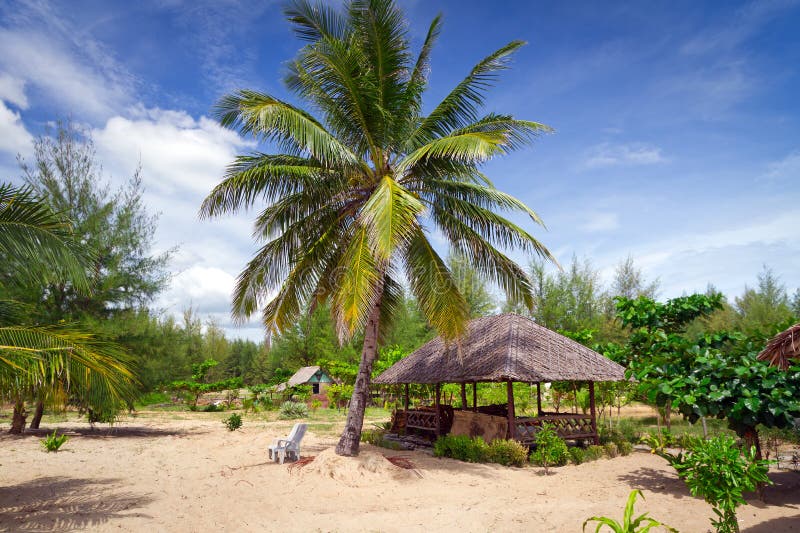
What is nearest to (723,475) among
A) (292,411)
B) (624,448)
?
(624,448)

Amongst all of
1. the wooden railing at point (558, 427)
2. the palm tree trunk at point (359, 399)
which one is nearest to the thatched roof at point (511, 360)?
the wooden railing at point (558, 427)

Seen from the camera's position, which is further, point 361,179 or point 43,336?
point 361,179

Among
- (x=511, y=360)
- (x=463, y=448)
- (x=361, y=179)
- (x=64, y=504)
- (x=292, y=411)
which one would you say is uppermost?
(x=361, y=179)

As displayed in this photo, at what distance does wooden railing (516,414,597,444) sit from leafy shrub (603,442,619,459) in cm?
44

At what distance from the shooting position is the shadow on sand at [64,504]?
6455 mm

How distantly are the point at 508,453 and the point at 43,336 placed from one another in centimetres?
932

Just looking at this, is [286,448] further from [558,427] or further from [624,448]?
[624,448]

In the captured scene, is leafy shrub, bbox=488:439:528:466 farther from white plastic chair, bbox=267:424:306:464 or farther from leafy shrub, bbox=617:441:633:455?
white plastic chair, bbox=267:424:306:464

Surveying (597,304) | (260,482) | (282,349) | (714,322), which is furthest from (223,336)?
(260,482)

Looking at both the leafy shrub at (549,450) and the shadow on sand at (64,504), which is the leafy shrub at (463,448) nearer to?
the leafy shrub at (549,450)

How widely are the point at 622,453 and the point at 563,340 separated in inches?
130

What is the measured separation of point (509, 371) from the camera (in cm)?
1159

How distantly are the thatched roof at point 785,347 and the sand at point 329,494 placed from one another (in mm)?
2508

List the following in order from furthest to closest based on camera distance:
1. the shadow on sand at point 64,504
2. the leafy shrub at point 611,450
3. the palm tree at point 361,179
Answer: the leafy shrub at point 611,450 < the palm tree at point 361,179 < the shadow on sand at point 64,504
